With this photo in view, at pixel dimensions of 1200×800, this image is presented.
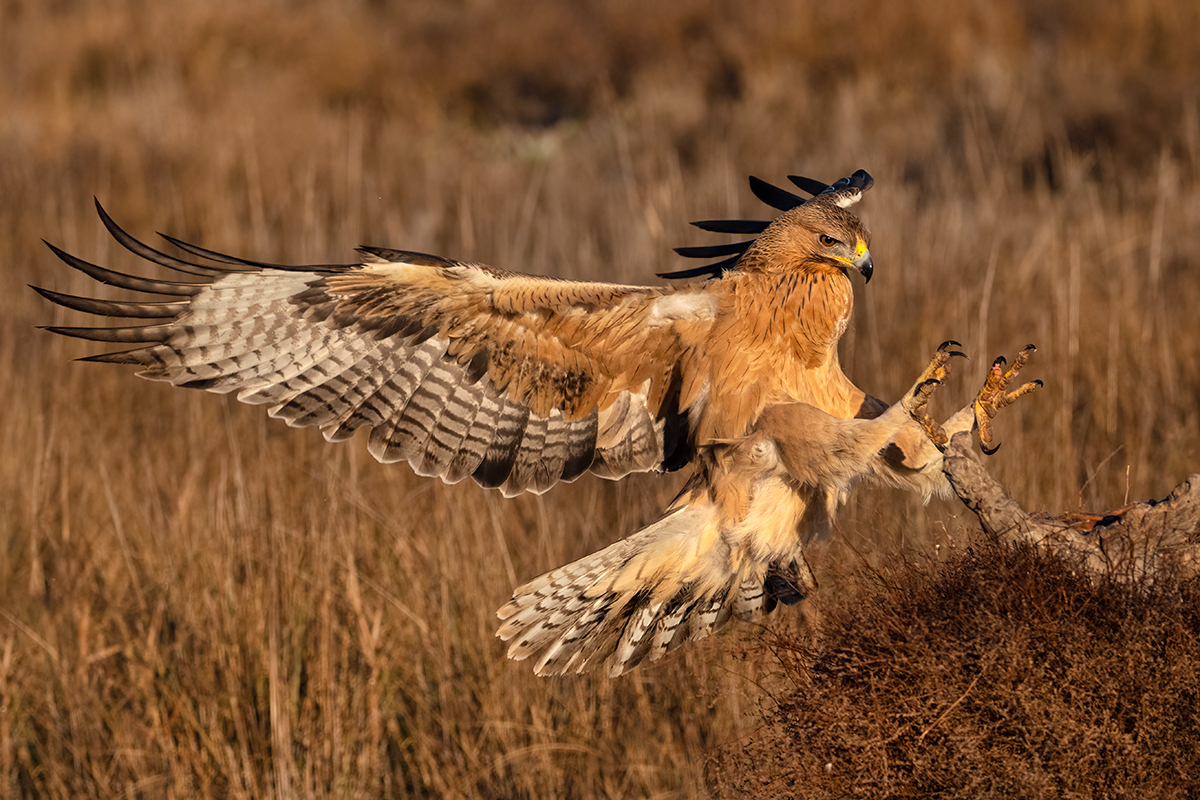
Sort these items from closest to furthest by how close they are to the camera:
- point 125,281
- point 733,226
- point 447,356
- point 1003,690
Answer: point 1003,690 < point 125,281 < point 447,356 < point 733,226

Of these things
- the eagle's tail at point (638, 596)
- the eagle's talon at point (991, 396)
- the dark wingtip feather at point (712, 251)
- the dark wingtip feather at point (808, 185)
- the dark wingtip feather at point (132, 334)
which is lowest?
the eagle's tail at point (638, 596)

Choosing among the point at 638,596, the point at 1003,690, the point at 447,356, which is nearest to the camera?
the point at 1003,690

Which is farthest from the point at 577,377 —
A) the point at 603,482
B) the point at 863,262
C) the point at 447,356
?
the point at 603,482

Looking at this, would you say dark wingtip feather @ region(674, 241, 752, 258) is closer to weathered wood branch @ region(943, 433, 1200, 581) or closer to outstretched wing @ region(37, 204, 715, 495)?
outstretched wing @ region(37, 204, 715, 495)

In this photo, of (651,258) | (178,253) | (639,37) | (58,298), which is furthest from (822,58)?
(58,298)

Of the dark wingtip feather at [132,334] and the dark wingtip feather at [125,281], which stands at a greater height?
the dark wingtip feather at [125,281]

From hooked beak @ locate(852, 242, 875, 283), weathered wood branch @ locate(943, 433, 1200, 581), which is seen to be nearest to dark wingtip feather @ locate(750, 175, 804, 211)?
hooked beak @ locate(852, 242, 875, 283)

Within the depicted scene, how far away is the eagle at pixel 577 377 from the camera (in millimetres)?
3389

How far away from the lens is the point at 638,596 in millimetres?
3467

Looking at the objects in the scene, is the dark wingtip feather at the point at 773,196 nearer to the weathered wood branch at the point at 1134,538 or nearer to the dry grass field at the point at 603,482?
the dry grass field at the point at 603,482

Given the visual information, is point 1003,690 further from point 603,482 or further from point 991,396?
point 603,482

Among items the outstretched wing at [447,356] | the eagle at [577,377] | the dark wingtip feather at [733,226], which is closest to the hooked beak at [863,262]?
the eagle at [577,377]

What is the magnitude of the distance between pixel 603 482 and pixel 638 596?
1.76 metres

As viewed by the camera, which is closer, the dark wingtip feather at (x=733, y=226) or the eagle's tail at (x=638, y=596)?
the eagle's tail at (x=638, y=596)
